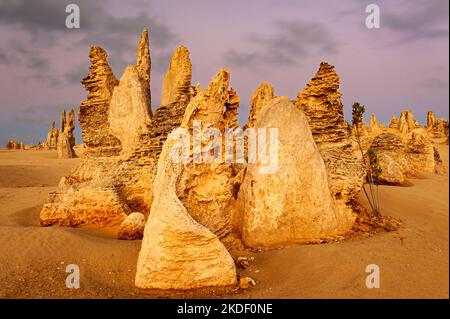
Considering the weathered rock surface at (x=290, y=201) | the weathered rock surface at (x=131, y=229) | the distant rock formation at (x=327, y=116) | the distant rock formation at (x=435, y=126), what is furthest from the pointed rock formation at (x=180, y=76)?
the distant rock formation at (x=435, y=126)

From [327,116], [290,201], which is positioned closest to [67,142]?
[327,116]

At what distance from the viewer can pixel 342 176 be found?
954 centimetres

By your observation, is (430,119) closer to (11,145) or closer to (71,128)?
(71,128)

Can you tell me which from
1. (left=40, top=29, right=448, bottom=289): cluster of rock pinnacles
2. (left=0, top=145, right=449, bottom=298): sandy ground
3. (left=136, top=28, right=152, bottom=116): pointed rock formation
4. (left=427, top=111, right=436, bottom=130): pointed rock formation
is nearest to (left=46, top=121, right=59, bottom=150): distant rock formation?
(left=136, top=28, right=152, bottom=116): pointed rock formation

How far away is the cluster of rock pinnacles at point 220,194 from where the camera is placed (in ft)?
20.7

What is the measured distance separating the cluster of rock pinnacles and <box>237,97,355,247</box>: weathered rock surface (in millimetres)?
23

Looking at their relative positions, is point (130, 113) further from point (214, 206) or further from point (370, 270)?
point (370, 270)

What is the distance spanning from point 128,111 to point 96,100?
7.58 ft

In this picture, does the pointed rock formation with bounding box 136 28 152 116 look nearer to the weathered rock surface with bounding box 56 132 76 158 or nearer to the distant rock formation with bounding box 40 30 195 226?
the distant rock formation with bounding box 40 30 195 226

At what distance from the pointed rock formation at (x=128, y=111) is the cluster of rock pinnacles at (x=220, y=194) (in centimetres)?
32

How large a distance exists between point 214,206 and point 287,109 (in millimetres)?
2961

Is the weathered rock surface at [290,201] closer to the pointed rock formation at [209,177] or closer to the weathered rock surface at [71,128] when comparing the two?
the pointed rock formation at [209,177]

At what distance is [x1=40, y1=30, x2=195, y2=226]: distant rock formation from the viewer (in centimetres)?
1055

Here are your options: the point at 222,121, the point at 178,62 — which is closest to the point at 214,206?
the point at 222,121
